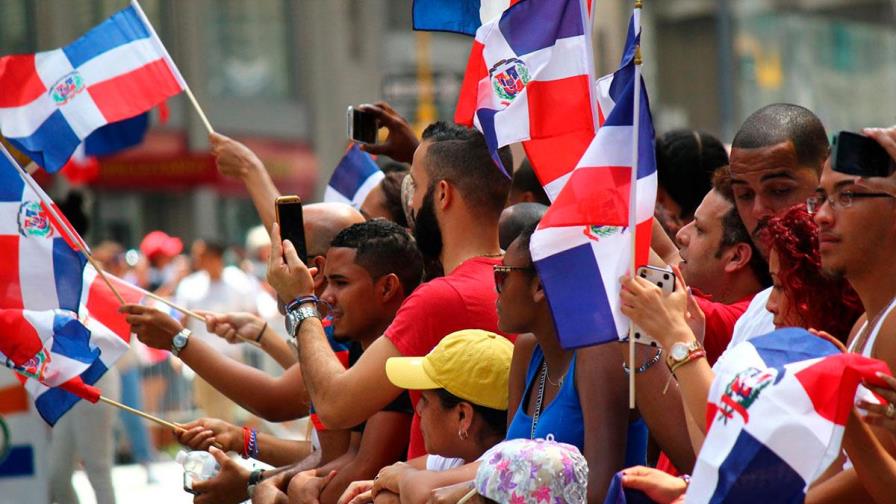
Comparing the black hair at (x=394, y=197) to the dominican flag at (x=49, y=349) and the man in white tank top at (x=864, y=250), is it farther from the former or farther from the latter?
the man in white tank top at (x=864, y=250)

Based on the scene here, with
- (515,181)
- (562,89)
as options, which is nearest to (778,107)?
(562,89)

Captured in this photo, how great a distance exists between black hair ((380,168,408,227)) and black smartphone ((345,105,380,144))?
1.41ft

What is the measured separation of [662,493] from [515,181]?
3152 mm

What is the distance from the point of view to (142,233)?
31.1 m

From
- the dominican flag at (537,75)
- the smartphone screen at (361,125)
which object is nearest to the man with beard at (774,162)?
the dominican flag at (537,75)

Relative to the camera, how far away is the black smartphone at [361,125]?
6.55m

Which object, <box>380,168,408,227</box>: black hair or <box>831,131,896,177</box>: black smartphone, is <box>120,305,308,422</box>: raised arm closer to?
<box>380,168,408,227</box>: black hair

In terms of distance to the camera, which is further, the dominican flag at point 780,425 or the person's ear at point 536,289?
the person's ear at point 536,289

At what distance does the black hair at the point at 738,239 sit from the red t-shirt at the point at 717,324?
275mm

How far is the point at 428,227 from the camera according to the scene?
222 inches

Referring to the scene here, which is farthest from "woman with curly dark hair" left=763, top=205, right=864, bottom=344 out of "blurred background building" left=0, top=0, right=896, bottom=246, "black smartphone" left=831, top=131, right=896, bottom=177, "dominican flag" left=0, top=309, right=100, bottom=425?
"blurred background building" left=0, top=0, right=896, bottom=246

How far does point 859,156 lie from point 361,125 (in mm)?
3180

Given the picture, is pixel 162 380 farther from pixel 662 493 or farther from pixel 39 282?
pixel 662 493

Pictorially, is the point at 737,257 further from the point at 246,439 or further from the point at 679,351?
the point at 246,439
